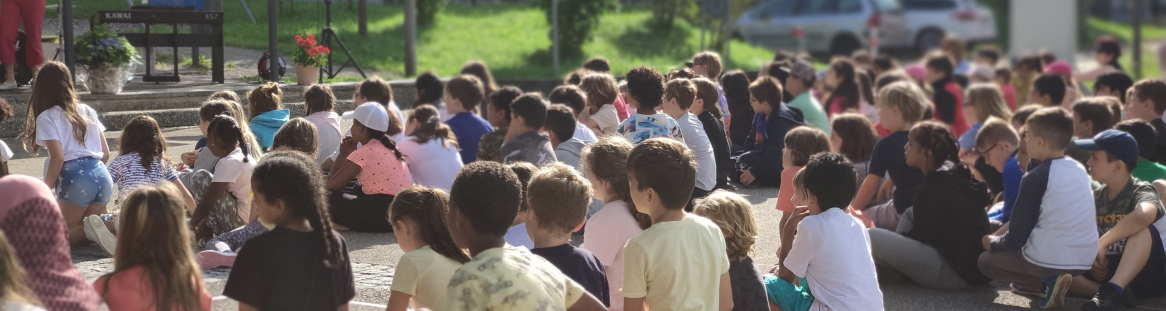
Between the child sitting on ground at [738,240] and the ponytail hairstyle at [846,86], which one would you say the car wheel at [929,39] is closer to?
the ponytail hairstyle at [846,86]

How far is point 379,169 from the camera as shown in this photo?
6824 millimetres

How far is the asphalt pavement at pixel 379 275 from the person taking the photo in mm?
5273

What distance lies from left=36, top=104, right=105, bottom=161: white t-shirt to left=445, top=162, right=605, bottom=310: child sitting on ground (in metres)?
3.33

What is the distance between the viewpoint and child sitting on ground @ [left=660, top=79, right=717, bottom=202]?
6152 millimetres

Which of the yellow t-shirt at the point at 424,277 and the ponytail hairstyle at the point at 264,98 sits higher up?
the ponytail hairstyle at the point at 264,98

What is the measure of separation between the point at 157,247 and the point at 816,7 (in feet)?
74.3

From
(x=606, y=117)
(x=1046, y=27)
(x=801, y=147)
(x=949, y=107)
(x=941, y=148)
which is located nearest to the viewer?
(x=941, y=148)

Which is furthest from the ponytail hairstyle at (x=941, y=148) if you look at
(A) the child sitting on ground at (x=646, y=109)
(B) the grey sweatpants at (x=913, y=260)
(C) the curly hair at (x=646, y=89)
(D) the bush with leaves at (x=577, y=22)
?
(D) the bush with leaves at (x=577, y=22)

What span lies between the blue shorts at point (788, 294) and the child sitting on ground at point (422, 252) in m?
1.62

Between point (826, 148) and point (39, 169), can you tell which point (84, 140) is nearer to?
point (39, 169)

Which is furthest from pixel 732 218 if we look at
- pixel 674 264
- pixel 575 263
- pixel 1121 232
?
pixel 1121 232

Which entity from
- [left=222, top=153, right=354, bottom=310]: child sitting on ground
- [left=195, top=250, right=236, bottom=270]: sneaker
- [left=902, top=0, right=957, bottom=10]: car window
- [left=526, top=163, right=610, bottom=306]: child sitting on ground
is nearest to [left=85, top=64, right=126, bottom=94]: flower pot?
[left=195, top=250, right=236, bottom=270]: sneaker

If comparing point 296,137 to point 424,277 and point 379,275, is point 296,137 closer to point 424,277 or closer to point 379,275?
point 379,275

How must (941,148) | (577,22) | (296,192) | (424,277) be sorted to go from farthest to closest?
1. (577,22)
2. (941,148)
3. (424,277)
4. (296,192)
